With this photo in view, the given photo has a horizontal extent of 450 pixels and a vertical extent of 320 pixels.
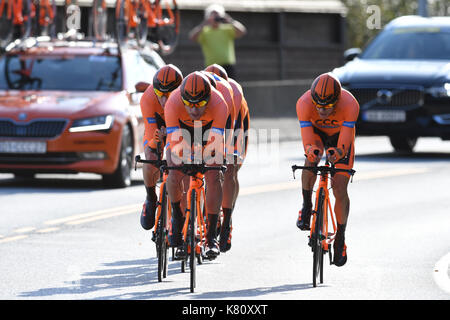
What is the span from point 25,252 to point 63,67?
6.27m

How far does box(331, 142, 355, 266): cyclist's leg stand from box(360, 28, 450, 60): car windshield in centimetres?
1140

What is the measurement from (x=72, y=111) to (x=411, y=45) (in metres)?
7.51

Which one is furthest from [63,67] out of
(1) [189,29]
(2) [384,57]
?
(1) [189,29]

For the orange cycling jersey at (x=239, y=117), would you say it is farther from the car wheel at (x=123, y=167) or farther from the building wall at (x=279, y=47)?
the building wall at (x=279, y=47)

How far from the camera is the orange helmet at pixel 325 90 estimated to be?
33.1ft

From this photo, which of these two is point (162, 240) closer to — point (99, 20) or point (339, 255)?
point (339, 255)

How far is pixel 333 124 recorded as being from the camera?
10.5 m

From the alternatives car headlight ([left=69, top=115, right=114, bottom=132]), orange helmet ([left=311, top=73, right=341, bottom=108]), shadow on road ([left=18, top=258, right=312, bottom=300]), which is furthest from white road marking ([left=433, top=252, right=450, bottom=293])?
car headlight ([left=69, top=115, right=114, bottom=132])

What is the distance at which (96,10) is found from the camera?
19250 millimetres

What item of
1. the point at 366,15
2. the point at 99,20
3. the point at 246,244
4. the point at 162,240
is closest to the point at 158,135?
the point at 162,240

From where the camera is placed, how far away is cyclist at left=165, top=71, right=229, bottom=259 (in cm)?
977

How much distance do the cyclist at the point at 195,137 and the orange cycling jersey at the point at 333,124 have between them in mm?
728

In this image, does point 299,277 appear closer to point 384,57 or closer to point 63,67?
point 63,67

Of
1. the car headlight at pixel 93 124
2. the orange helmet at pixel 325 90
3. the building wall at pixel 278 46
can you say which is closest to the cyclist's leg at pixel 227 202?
the orange helmet at pixel 325 90
